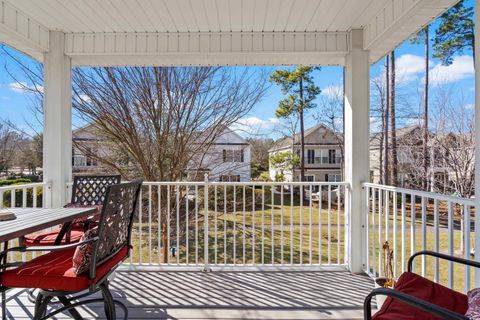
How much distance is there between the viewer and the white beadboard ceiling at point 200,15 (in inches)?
106

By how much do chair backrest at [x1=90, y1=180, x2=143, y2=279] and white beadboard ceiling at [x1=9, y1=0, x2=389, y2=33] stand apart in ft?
5.86

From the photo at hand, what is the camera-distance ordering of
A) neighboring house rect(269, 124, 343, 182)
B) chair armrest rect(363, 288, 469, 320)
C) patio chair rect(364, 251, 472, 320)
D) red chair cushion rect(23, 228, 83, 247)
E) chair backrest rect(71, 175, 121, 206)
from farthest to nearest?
neighboring house rect(269, 124, 343, 182) → chair backrest rect(71, 175, 121, 206) → red chair cushion rect(23, 228, 83, 247) → patio chair rect(364, 251, 472, 320) → chair armrest rect(363, 288, 469, 320)

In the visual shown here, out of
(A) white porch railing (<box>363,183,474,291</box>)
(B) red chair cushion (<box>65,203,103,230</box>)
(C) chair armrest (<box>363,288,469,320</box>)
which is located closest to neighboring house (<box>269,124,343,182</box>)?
(A) white porch railing (<box>363,183,474,291</box>)

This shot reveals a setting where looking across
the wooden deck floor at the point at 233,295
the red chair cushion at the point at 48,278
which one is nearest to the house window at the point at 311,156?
the wooden deck floor at the point at 233,295

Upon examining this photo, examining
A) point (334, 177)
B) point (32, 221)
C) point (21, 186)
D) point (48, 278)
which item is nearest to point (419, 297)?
point (48, 278)

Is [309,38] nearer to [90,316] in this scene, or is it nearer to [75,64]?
[75,64]

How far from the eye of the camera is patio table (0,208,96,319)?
1.58m

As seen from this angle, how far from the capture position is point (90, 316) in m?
2.27

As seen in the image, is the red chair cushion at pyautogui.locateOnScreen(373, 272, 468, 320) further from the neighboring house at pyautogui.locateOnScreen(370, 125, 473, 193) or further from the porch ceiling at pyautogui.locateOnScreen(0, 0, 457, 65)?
the neighboring house at pyautogui.locateOnScreen(370, 125, 473, 193)

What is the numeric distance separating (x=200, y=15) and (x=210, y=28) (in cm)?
31

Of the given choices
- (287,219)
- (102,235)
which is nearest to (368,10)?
(102,235)

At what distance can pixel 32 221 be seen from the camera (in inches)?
72.7

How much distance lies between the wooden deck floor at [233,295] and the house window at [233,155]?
10.4 feet

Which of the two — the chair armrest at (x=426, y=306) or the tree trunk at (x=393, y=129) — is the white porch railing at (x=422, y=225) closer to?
the chair armrest at (x=426, y=306)
